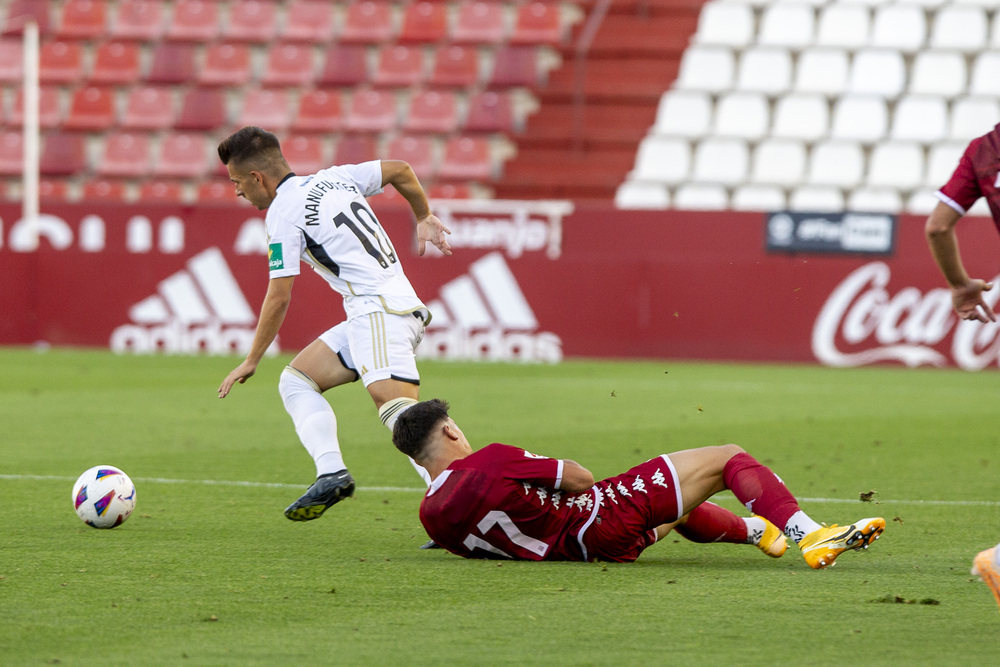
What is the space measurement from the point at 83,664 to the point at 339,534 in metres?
2.44

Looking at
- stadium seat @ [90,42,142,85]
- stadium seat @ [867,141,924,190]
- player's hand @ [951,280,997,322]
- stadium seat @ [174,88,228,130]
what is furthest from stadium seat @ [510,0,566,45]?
player's hand @ [951,280,997,322]

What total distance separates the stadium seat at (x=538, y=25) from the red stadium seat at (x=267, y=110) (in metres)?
3.69

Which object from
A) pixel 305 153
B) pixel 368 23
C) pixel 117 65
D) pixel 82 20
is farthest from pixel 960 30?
pixel 82 20

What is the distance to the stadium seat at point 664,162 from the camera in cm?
2066

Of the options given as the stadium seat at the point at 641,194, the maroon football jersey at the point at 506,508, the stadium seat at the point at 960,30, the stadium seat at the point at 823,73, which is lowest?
the maroon football jersey at the point at 506,508

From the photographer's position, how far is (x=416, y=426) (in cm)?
545

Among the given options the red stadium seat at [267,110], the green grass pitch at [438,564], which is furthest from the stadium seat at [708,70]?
the green grass pitch at [438,564]

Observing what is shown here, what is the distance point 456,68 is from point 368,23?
6.55 ft

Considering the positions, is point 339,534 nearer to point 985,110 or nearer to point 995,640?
point 995,640

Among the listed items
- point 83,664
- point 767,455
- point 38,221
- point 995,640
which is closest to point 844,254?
point 767,455

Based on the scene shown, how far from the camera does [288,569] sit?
17.5 feet

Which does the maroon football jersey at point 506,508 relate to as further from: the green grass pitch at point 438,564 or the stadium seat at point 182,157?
the stadium seat at point 182,157

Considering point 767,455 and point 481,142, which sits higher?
point 481,142

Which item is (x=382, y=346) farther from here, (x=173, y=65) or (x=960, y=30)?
(x=173, y=65)
